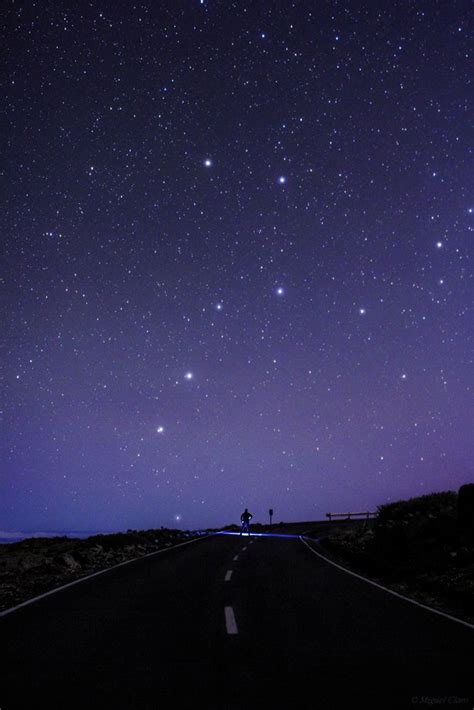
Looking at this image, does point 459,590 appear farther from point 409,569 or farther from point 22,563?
point 22,563

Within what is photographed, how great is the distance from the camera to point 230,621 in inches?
350

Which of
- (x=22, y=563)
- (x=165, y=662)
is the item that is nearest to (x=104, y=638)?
(x=165, y=662)

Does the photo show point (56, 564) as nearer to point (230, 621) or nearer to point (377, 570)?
point (377, 570)

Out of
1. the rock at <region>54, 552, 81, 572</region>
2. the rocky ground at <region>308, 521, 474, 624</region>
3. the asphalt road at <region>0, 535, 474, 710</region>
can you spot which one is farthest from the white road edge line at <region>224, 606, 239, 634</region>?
the rock at <region>54, 552, 81, 572</region>

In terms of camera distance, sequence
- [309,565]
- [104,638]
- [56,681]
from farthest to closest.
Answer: [309,565] → [104,638] → [56,681]

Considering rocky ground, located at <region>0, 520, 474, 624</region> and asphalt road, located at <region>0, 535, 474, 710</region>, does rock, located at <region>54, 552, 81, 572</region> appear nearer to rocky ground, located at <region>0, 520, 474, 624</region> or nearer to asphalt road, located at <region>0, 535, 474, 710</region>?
rocky ground, located at <region>0, 520, 474, 624</region>

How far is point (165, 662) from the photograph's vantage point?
21.5 feet

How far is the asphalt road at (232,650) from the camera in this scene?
5395mm

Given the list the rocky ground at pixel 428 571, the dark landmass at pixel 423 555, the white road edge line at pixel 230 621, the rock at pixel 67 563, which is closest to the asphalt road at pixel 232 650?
the white road edge line at pixel 230 621

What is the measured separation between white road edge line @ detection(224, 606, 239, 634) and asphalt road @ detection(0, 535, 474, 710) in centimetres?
3

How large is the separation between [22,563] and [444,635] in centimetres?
1702

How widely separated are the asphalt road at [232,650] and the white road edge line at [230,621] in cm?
3

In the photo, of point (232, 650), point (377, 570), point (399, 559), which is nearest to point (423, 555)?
point (399, 559)

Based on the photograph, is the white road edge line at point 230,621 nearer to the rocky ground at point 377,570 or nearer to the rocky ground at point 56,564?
the rocky ground at point 377,570
